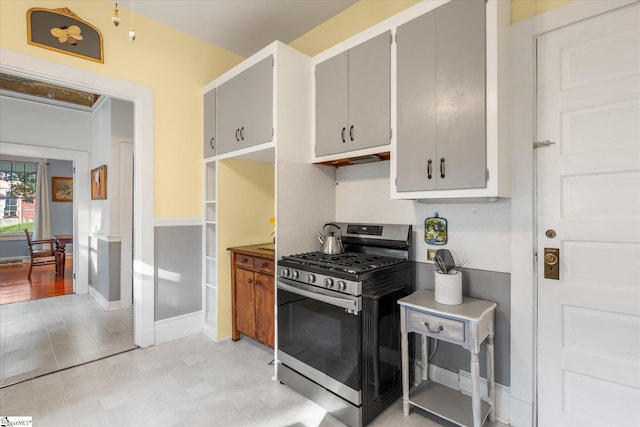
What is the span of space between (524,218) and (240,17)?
115 inches

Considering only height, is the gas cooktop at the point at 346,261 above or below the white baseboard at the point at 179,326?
above

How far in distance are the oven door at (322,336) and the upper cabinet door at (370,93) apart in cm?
111

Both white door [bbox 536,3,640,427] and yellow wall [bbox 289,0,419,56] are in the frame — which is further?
yellow wall [bbox 289,0,419,56]

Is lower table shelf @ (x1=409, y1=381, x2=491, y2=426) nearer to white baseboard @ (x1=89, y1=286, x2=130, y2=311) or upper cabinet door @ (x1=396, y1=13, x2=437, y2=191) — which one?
upper cabinet door @ (x1=396, y1=13, x2=437, y2=191)

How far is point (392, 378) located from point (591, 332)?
3.78 ft

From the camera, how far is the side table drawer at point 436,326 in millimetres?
1680

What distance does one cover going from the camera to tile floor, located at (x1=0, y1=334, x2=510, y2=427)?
1.89m

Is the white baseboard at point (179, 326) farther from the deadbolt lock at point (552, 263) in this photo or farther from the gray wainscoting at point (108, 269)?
the deadbolt lock at point (552, 263)

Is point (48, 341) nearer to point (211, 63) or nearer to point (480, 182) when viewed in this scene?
point (211, 63)

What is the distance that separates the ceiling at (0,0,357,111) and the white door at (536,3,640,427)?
187 centimetres

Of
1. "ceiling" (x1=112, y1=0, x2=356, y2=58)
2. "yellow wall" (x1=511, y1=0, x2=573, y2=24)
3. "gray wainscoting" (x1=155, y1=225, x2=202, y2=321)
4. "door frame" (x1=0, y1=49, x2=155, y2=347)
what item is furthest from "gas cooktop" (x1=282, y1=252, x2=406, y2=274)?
"ceiling" (x1=112, y1=0, x2=356, y2=58)

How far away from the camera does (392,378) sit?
202 cm

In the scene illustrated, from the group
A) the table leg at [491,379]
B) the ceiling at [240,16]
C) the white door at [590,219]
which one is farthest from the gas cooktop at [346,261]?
the ceiling at [240,16]

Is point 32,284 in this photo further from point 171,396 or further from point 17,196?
point 171,396
